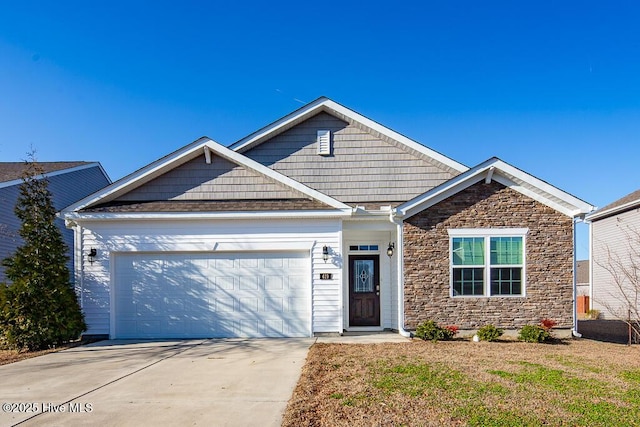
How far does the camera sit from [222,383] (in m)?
6.92

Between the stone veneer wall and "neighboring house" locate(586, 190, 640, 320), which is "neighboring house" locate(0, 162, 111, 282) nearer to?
the stone veneer wall

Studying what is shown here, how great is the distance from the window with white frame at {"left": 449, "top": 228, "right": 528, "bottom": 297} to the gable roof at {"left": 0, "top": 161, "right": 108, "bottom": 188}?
13.3 meters

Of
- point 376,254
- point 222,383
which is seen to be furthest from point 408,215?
point 222,383

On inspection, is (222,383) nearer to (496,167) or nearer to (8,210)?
(496,167)

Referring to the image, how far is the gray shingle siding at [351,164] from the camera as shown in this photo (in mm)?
13578

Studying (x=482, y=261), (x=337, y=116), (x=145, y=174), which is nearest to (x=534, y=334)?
(x=482, y=261)

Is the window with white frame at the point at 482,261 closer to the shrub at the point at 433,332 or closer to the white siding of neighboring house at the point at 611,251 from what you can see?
the shrub at the point at 433,332

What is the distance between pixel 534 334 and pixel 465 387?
4.99 m

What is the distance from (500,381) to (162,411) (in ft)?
15.6

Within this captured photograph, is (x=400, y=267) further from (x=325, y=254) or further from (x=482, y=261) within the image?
(x=482, y=261)

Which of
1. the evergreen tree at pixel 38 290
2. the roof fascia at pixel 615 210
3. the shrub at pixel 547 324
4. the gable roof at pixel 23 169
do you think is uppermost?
the gable roof at pixel 23 169

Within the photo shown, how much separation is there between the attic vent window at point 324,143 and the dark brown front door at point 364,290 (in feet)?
11.4

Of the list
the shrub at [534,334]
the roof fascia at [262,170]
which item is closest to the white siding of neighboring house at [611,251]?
the shrub at [534,334]

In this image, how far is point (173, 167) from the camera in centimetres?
1162
